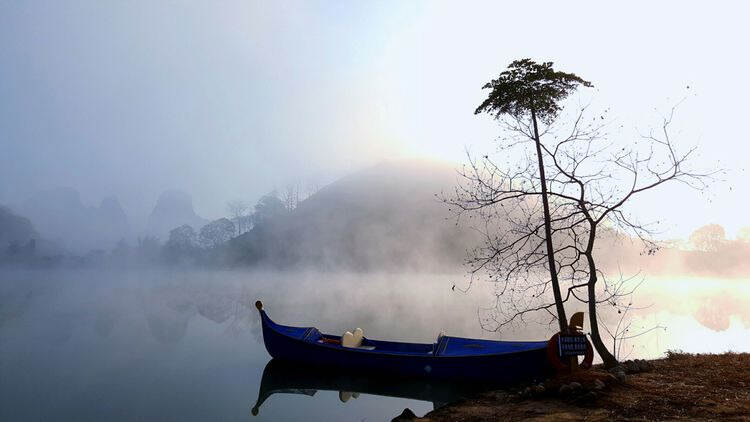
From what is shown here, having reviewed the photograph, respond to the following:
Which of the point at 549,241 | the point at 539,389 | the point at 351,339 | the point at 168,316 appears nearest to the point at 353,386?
the point at 351,339

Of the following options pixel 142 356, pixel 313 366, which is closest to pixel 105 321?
pixel 142 356

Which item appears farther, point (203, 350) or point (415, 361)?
point (203, 350)

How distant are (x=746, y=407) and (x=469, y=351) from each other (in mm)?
10047

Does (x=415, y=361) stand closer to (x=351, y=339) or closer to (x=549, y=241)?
(x=351, y=339)

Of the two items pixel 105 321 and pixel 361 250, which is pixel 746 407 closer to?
pixel 105 321

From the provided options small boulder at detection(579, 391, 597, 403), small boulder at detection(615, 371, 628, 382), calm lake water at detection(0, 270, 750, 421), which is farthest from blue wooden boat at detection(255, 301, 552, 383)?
small boulder at detection(579, 391, 597, 403)

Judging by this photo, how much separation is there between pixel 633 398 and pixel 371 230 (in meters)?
132

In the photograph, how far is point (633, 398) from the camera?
10.4 metres

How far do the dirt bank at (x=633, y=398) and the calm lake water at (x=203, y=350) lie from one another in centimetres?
415

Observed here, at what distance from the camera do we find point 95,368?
2119 cm

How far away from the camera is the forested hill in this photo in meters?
136

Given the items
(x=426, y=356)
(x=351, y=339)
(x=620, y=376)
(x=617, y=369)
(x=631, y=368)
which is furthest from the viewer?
(x=351, y=339)

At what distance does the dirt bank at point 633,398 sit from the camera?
9.32 meters

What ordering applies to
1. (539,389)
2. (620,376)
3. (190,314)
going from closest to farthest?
(620,376), (539,389), (190,314)
